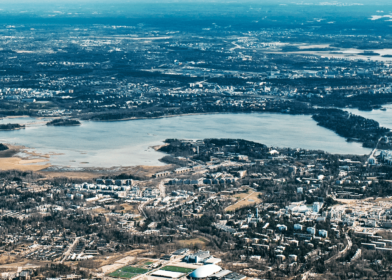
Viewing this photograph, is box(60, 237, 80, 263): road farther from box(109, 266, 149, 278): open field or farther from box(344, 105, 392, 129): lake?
box(344, 105, 392, 129): lake

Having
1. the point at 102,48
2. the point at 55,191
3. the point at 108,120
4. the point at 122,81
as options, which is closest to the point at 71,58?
the point at 102,48

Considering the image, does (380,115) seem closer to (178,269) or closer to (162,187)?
(162,187)

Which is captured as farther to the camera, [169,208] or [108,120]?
[108,120]

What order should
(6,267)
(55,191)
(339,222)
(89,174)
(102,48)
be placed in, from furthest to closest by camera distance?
1. (102,48)
2. (89,174)
3. (55,191)
4. (339,222)
5. (6,267)

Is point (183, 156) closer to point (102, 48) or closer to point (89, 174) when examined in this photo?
point (89, 174)

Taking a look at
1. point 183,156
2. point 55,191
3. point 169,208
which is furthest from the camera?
point 183,156

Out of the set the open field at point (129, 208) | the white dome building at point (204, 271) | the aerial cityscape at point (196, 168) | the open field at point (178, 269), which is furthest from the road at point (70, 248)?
the white dome building at point (204, 271)
